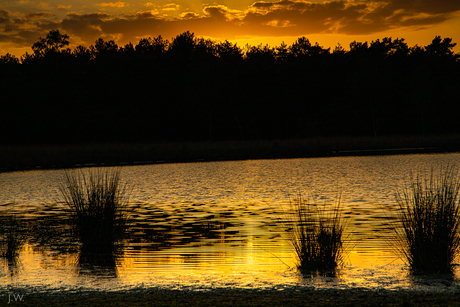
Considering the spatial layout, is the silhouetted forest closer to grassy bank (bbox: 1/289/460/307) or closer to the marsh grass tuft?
the marsh grass tuft

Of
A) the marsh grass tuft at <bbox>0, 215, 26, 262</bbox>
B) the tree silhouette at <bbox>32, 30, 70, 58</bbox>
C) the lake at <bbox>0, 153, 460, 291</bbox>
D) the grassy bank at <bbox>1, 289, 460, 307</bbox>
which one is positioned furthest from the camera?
the tree silhouette at <bbox>32, 30, 70, 58</bbox>

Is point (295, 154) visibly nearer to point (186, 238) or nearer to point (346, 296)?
point (186, 238)

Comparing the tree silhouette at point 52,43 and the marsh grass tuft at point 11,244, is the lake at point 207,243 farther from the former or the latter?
the tree silhouette at point 52,43

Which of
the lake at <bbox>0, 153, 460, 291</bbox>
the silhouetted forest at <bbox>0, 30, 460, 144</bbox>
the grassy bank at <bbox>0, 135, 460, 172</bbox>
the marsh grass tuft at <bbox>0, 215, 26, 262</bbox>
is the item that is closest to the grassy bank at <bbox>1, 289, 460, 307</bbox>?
the lake at <bbox>0, 153, 460, 291</bbox>

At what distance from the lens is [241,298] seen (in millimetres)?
7141

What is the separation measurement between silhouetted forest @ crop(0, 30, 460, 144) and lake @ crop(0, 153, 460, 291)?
51244 mm

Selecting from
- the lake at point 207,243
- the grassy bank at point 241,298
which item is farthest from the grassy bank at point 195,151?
the grassy bank at point 241,298

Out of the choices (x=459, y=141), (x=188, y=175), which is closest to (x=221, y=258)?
(x=188, y=175)

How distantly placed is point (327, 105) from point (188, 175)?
56513 millimetres

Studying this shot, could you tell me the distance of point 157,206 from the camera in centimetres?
1811

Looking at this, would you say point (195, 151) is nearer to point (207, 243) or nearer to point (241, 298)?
point (207, 243)

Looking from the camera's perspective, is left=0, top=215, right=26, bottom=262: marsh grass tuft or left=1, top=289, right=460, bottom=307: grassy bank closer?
left=1, top=289, right=460, bottom=307: grassy bank

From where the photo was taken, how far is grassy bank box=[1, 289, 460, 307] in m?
6.81

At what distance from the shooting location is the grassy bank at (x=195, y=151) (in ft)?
135
